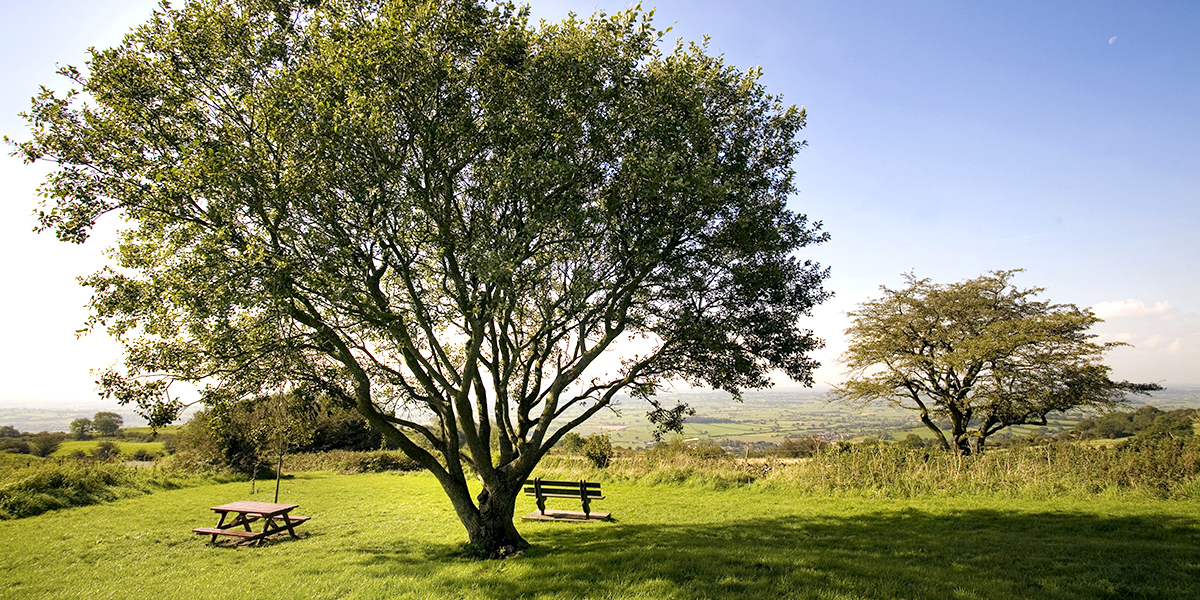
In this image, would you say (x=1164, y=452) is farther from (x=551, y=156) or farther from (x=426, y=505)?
(x=426, y=505)

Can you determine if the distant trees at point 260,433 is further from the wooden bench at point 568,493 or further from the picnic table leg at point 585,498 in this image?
the picnic table leg at point 585,498

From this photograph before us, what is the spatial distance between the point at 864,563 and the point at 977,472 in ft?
41.0

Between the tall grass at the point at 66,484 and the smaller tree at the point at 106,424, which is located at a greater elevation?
the smaller tree at the point at 106,424

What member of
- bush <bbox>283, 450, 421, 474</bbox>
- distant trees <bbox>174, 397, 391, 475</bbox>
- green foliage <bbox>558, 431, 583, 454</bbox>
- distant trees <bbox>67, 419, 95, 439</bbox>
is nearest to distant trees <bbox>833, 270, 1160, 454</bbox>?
green foliage <bbox>558, 431, 583, 454</bbox>

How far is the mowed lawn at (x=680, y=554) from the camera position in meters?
7.91

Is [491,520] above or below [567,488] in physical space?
above

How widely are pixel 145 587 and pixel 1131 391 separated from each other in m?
34.0

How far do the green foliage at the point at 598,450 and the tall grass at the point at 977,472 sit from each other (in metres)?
5.43

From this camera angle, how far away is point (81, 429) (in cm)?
4797

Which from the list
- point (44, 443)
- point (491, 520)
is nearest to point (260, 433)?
point (491, 520)

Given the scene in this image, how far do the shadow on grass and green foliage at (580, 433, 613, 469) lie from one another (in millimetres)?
15764

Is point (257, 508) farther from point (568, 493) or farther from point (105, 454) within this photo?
point (105, 454)

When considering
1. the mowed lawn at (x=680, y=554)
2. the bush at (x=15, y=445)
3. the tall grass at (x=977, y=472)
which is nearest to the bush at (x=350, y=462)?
the bush at (x=15, y=445)

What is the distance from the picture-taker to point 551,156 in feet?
32.9
